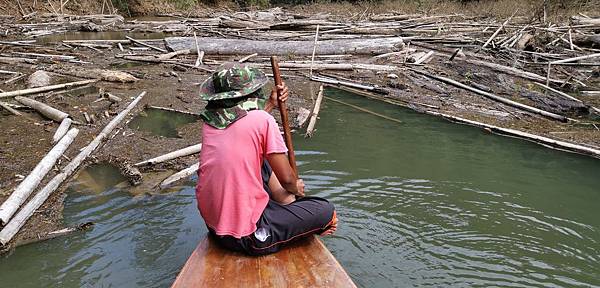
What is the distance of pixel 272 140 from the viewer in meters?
3.06

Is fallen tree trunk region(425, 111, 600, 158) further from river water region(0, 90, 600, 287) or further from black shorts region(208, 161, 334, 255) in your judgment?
black shorts region(208, 161, 334, 255)

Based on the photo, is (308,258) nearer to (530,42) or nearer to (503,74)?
Result: (503,74)

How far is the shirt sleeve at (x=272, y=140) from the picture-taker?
10.00ft

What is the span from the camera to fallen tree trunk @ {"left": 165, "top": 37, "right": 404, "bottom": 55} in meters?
13.4

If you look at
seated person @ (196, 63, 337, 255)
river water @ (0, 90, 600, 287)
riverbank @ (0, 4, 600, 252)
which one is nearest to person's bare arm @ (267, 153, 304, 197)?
seated person @ (196, 63, 337, 255)

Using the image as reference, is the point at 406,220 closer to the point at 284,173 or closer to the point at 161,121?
the point at 284,173

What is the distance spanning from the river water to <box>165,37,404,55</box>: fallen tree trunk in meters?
6.34

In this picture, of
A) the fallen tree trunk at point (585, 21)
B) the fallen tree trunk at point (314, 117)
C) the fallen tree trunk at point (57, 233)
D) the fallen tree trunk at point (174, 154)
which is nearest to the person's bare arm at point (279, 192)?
the fallen tree trunk at point (57, 233)

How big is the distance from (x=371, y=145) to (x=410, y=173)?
1.12 metres

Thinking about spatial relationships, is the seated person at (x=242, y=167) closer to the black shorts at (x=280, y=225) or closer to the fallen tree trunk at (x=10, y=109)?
the black shorts at (x=280, y=225)

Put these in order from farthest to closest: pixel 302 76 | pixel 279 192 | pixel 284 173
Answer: pixel 302 76
pixel 279 192
pixel 284 173

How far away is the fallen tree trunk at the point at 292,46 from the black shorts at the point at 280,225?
10.1 metres

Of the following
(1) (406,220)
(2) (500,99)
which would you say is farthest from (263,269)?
(2) (500,99)

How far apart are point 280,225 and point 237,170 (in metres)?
0.58
